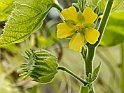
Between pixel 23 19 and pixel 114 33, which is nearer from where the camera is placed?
pixel 23 19

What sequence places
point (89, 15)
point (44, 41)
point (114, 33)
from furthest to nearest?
point (44, 41), point (114, 33), point (89, 15)

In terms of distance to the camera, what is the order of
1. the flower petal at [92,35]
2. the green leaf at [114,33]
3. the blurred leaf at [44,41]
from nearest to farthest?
the flower petal at [92,35]
the green leaf at [114,33]
the blurred leaf at [44,41]

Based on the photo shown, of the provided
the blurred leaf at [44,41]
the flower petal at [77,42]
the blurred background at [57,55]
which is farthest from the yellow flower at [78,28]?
the blurred leaf at [44,41]

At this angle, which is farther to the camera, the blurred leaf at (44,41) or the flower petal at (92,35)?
the blurred leaf at (44,41)

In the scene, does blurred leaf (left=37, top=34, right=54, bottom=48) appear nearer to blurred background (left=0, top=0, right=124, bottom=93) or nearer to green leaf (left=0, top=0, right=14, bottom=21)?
blurred background (left=0, top=0, right=124, bottom=93)

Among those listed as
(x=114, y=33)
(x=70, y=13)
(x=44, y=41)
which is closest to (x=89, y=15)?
(x=70, y=13)

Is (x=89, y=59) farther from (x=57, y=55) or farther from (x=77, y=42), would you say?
(x=57, y=55)

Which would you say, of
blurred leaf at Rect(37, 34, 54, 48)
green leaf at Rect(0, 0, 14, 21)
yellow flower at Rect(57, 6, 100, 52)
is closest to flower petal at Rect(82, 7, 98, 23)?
yellow flower at Rect(57, 6, 100, 52)

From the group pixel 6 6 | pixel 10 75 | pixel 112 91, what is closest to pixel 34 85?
pixel 10 75

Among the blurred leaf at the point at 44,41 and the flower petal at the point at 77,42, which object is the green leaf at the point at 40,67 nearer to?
the flower petal at the point at 77,42
